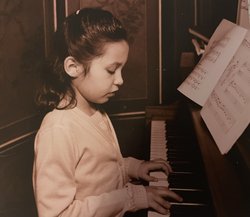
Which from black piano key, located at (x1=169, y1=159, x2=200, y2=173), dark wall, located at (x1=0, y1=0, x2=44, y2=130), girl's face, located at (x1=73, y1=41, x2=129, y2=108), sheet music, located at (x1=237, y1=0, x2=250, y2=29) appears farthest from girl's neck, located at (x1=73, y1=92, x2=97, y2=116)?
sheet music, located at (x1=237, y1=0, x2=250, y2=29)

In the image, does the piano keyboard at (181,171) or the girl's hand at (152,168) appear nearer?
the piano keyboard at (181,171)

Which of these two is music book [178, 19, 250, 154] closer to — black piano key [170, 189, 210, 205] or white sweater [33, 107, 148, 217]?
black piano key [170, 189, 210, 205]

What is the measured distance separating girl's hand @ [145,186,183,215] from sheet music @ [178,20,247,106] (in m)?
0.25

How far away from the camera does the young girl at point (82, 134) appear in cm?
65

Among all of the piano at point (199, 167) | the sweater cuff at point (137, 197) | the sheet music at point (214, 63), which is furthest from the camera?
the sheet music at point (214, 63)

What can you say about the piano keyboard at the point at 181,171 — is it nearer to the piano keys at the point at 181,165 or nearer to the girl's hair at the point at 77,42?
the piano keys at the point at 181,165

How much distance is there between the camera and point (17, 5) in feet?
2.42

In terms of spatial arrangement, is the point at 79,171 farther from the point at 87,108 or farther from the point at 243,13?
the point at 243,13

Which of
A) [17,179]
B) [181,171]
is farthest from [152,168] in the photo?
[17,179]

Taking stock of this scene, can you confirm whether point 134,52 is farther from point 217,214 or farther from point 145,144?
point 217,214

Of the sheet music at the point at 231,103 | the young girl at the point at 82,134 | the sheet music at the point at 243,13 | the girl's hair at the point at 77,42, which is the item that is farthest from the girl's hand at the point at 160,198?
→ the sheet music at the point at 243,13

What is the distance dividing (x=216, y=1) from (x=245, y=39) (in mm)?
262

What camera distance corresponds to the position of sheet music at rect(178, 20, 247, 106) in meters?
0.83

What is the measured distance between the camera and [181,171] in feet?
2.63
